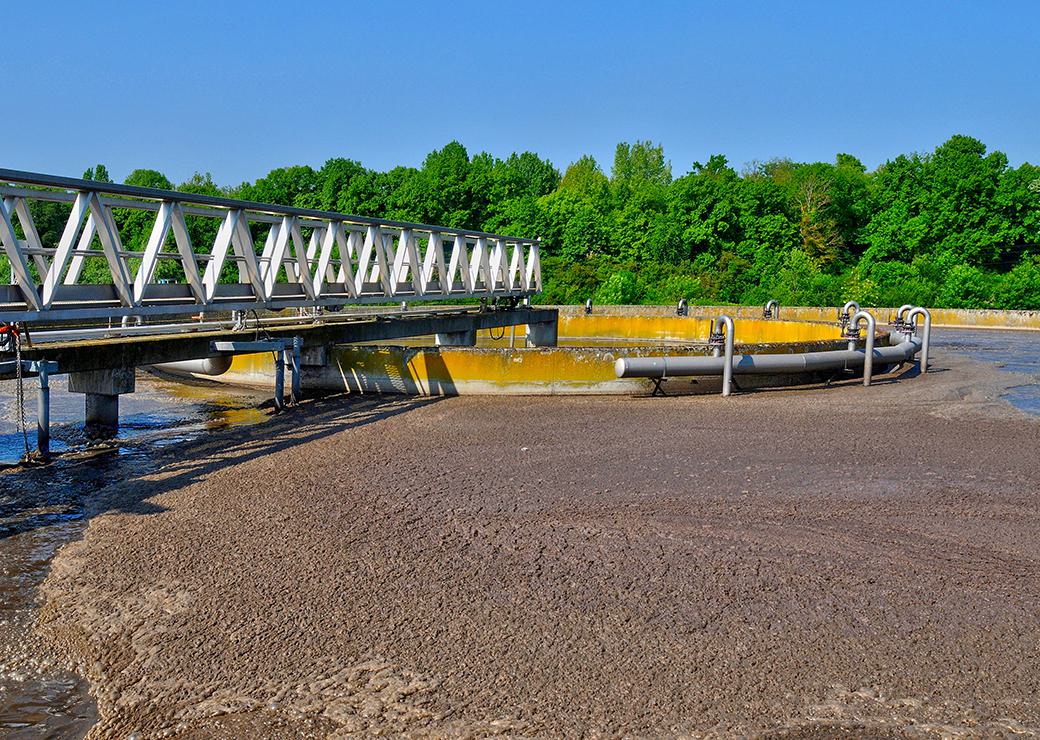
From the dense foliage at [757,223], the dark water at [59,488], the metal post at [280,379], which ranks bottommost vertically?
the dark water at [59,488]

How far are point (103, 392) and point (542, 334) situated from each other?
1379 cm

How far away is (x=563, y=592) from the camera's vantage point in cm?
504

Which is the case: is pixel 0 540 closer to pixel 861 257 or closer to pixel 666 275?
pixel 666 275

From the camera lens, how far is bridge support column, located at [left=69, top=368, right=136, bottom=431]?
9781mm

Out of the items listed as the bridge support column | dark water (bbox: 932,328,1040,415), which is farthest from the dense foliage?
the bridge support column

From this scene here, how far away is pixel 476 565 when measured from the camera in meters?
5.51

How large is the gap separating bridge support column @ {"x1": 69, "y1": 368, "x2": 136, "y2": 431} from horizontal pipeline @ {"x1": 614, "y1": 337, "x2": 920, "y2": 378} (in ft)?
20.4

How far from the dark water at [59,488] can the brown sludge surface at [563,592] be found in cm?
15

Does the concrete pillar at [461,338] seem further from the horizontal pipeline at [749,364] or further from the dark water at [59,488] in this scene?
the horizontal pipeline at [749,364]

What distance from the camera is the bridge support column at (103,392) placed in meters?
9.78

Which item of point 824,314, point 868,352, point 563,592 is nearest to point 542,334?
point 868,352

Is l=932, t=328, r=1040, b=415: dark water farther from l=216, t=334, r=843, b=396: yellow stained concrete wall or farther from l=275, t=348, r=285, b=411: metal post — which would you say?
l=275, t=348, r=285, b=411: metal post

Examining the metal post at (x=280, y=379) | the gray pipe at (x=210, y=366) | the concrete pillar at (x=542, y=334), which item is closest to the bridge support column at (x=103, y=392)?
the metal post at (x=280, y=379)

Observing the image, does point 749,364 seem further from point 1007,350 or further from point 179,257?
point 1007,350
